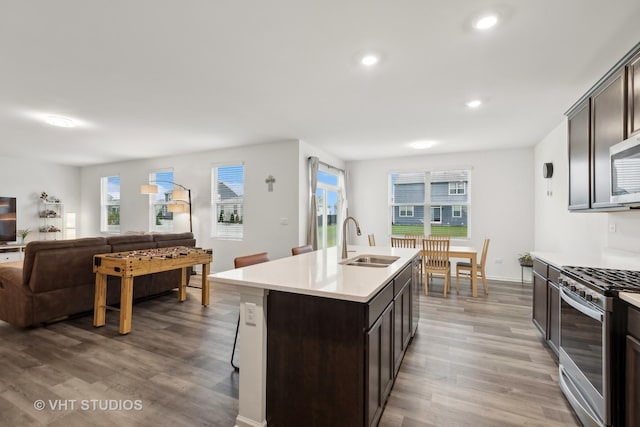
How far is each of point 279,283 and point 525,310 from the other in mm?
3915

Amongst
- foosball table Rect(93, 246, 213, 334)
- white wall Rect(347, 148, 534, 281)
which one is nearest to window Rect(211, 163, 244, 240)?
foosball table Rect(93, 246, 213, 334)

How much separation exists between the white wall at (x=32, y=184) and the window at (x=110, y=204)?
975 millimetres

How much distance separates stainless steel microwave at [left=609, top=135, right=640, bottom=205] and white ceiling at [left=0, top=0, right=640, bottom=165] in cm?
89

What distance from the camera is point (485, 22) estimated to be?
2.03 meters

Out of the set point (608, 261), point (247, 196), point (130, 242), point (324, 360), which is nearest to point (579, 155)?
point (608, 261)

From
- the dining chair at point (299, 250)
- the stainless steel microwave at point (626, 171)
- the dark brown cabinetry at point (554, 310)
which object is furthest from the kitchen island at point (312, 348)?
the stainless steel microwave at point (626, 171)

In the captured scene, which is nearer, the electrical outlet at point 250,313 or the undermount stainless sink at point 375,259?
the electrical outlet at point 250,313

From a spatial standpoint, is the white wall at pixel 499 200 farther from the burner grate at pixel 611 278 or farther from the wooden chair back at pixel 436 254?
the burner grate at pixel 611 278

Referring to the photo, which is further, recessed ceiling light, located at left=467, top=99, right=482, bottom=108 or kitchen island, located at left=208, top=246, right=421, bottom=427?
recessed ceiling light, located at left=467, top=99, right=482, bottom=108

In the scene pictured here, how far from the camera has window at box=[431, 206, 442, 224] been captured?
6.50 metres

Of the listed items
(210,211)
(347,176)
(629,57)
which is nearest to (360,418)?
(629,57)

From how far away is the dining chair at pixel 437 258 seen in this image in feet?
15.5

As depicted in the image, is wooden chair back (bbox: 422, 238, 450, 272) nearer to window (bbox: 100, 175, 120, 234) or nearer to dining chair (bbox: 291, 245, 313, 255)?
dining chair (bbox: 291, 245, 313, 255)

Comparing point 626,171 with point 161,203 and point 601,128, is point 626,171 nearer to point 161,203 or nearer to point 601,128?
point 601,128
